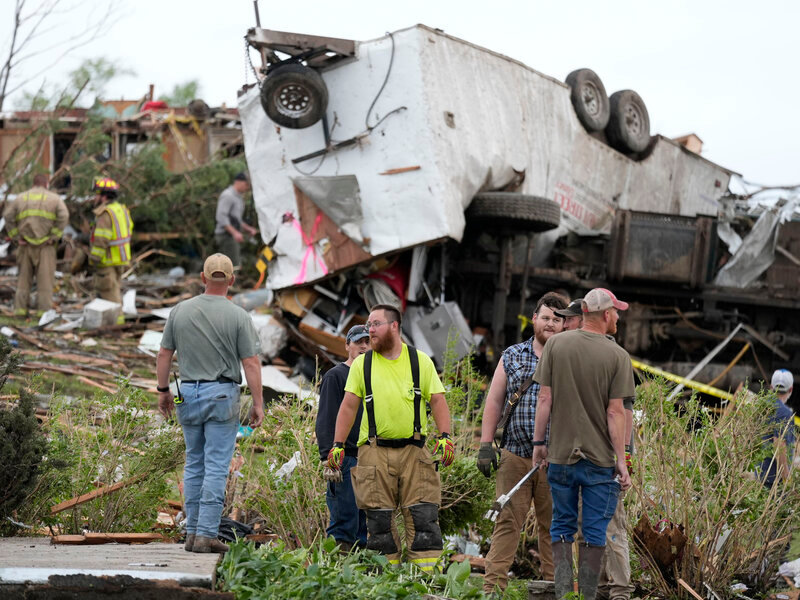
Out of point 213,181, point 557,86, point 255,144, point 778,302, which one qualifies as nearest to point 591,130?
point 557,86

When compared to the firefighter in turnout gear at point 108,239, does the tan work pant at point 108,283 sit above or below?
below

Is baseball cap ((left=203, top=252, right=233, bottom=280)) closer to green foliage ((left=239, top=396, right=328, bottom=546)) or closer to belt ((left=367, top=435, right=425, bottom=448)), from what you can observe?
belt ((left=367, top=435, right=425, bottom=448))

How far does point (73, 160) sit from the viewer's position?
18.4 metres

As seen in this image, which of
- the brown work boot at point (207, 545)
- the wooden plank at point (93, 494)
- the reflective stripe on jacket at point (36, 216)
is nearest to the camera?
the brown work boot at point (207, 545)

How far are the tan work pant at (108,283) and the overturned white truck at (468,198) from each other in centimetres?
266

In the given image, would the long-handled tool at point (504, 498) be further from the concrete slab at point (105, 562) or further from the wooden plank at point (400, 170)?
the wooden plank at point (400, 170)

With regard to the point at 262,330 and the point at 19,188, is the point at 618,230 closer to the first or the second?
the point at 262,330

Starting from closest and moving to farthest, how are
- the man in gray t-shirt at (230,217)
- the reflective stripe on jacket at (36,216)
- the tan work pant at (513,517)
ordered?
the tan work pant at (513,517) < the reflective stripe on jacket at (36,216) < the man in gray t-shirt at (230,217)

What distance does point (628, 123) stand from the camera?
13867 millimetres

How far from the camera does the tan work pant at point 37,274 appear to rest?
13430 millimetres

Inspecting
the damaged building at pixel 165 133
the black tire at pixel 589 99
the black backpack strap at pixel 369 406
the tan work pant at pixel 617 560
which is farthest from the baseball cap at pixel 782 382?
the damaged building at pixel 165 133

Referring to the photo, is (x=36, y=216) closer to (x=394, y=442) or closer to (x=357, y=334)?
(x=357, y=334)

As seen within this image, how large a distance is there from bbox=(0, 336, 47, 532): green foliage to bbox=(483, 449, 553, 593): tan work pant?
253 centimetres

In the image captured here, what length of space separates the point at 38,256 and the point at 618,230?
24.6 ft
